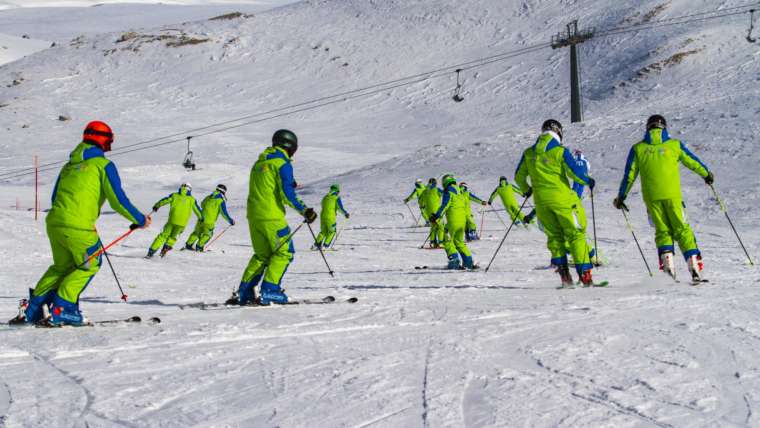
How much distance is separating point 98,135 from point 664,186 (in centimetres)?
619

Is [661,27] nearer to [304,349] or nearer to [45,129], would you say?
[45,129]

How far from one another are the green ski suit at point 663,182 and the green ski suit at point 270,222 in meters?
4.03

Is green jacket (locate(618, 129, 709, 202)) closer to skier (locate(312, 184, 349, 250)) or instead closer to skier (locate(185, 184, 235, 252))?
skier (locate(312, 184, 349, 250))

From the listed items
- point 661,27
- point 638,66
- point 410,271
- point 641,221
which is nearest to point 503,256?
point 410,271

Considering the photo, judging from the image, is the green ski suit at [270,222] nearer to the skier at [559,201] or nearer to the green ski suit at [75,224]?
the green ski suit at [75,224]

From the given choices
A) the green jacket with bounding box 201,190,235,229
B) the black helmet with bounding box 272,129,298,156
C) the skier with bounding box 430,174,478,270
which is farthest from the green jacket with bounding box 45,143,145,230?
the green jacket with bounding box 201,190,235,229

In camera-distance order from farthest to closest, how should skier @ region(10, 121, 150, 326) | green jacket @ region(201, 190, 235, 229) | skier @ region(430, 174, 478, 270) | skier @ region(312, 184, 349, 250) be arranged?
skier @ region(312, 184, 349, 250) → green jacket @ region(201, 190, 235, 229) → skier @ region(430, 174, 478, 270) → skier @ region(10, 121, 150, 326)

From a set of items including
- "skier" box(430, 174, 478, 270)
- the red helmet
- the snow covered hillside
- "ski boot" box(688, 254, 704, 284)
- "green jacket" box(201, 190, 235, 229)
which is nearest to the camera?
the snow covered hillside

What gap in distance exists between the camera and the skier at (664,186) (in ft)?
27.1

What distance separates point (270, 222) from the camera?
736 cm

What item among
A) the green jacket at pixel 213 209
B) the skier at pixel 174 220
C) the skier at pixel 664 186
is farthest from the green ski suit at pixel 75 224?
the green jacket at pixel 213 209

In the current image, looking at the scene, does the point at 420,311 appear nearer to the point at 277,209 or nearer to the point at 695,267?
the point at 277,209

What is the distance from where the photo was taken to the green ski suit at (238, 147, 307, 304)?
729 centimetres

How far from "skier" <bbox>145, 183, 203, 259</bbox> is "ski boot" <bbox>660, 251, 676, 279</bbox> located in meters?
10.9
